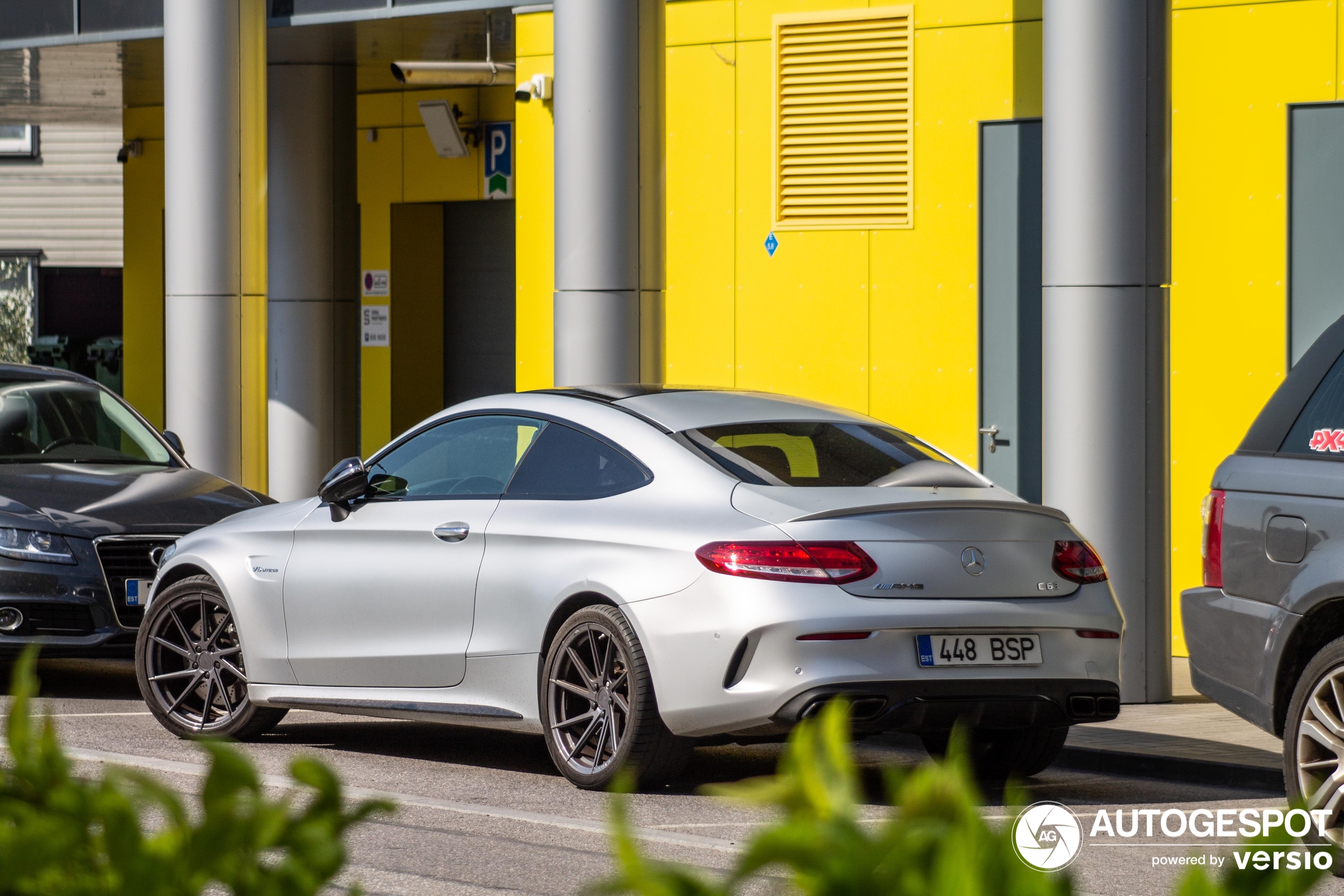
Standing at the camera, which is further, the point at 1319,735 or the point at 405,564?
the point at 405,564

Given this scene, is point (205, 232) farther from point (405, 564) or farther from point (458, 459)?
point (405, 564)

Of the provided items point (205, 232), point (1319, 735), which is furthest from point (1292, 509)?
point (205, 232)

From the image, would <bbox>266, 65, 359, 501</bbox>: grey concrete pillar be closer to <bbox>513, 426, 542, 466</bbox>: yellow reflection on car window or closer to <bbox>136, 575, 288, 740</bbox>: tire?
<bbox>136, 575, 288, 740</bbox>: tire

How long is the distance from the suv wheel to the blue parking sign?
13.4m

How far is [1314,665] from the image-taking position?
5.64 m

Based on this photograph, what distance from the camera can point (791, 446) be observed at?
7.05 metres

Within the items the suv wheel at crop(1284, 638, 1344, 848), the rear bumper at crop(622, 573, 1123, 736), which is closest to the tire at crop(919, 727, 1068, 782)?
the rear bumper at crop(622, 573, 1123, 736)

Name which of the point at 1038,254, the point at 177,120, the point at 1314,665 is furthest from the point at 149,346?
the point at 1314,665

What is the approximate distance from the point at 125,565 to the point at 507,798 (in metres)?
3.47

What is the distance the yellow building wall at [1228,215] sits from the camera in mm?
11266

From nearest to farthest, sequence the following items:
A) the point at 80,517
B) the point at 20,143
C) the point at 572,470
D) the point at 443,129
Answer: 1. the point at 572,470
2. the point at 80,517
3. the point at 443,129
4. the point at 20,143

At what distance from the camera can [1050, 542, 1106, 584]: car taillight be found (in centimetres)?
666

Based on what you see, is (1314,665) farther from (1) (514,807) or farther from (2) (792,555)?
(1) (514,807)

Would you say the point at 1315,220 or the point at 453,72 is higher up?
the point at 453,72
